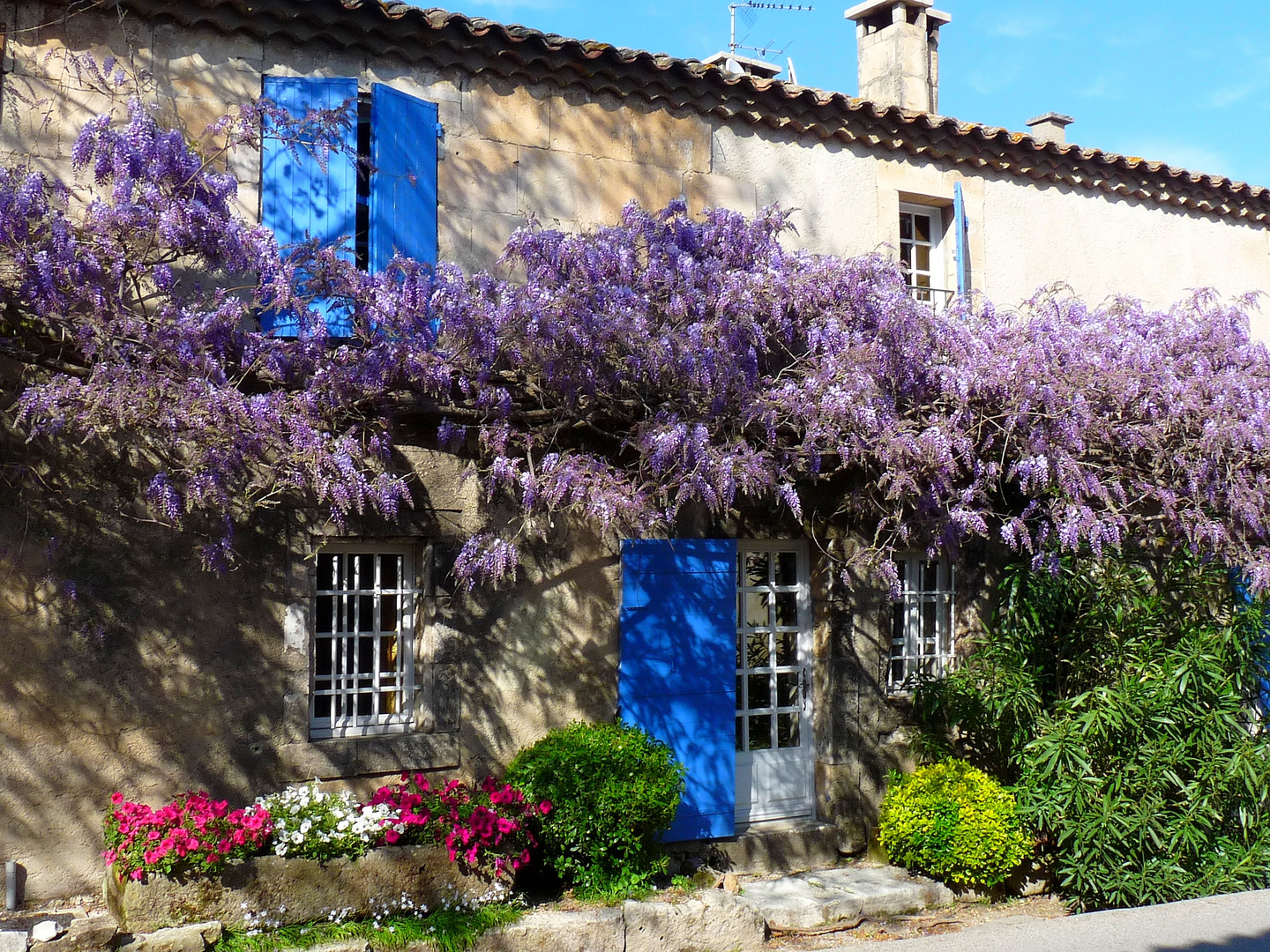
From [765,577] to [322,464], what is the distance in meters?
3.12

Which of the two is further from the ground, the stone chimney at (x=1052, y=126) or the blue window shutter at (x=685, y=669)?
the stone chimney at (x=1052, y=126)

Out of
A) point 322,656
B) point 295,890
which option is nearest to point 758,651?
point 322,656

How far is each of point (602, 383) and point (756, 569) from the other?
185 centimetres

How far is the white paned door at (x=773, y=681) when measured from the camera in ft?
Answer: 23.8

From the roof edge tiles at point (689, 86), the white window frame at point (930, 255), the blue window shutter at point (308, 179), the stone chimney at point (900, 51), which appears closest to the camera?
the blue window shutter at point (308, 179)

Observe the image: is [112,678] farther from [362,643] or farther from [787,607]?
[787,607]

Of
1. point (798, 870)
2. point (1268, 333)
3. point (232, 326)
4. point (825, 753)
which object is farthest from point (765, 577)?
point (1268, 333)

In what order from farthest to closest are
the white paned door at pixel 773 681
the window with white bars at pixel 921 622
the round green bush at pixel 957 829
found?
1. the window with white bars at pixel 921 622
2. the white paned door at pixel 773 681
3. the round green bush at pixel 957 829

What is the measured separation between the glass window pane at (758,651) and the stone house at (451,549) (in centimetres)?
2

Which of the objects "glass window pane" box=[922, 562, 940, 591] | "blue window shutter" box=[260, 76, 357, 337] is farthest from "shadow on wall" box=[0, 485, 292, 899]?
"glass window pane" box=[922, 562, 940, 591]

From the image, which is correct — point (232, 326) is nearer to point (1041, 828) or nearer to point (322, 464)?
point (322, 464)

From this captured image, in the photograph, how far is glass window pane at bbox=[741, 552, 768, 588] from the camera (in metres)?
7.41

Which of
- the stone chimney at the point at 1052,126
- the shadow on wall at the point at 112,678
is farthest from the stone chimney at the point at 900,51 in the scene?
the shadow on wall at the point at 112,678

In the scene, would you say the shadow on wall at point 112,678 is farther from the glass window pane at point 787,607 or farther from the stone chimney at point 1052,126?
the stone chimney at point 1052,126
